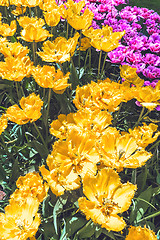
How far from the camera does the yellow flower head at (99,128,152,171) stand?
3.35 ft

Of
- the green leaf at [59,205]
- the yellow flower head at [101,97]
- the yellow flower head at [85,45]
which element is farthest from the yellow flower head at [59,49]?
the green leaf at [59,205]

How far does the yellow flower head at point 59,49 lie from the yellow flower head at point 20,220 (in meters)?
0.88

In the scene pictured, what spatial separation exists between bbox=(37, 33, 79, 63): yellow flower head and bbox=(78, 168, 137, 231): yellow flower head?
2.72ft

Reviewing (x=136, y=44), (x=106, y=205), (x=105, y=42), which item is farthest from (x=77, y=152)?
(x=136, y=44)

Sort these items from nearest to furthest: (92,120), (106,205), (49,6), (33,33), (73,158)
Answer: (106,205) → (73,158) → (92,120) → (33,33) → (49,6)

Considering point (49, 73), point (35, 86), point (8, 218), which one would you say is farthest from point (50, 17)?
point (8, 218)

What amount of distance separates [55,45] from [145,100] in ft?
2.35

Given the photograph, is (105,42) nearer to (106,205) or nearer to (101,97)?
(101,97)

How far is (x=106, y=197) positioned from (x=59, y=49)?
3.39ft

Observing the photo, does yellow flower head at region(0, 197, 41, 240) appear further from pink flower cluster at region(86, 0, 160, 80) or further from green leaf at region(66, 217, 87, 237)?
pink flower cluster at region(86, 0, 160, 80)

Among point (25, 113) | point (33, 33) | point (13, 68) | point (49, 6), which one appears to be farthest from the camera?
point (49, 6)

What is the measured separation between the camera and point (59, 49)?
5.26 feet

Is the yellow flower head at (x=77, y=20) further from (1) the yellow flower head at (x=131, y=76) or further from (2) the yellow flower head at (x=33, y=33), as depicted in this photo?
(1) the yellow flower head at (x=131, y=76)

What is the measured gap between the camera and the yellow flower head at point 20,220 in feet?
3.07
